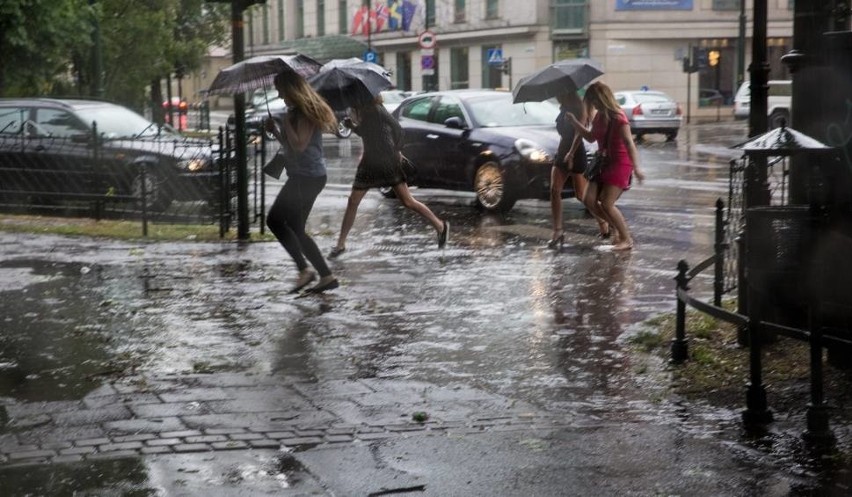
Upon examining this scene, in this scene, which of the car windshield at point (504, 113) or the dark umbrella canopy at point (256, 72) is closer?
the dark umbrella canopy at point (256, 72)

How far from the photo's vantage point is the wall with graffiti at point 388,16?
2579 inches

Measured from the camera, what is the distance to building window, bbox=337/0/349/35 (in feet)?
231

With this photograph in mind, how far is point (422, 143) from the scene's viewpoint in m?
18.4

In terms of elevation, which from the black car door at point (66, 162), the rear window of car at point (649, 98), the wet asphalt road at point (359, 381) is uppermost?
the rear window of car at point (649, 98)

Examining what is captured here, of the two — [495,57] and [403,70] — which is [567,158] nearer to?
[495,57]

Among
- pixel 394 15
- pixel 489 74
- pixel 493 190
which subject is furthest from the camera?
pixel 394 15

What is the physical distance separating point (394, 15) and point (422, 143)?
49.4 metres

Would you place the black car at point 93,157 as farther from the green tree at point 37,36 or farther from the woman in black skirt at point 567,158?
the green tree at point 37,36

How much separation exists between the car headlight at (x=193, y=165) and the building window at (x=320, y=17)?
5831cm

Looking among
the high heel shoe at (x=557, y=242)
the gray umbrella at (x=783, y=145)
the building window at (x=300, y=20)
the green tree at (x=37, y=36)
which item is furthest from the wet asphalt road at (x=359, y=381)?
the building window at (x=300, y=20)

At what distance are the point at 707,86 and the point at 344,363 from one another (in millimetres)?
51480

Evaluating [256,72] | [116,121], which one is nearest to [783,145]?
[256,72]

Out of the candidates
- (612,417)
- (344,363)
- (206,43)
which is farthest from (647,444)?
(206,43)

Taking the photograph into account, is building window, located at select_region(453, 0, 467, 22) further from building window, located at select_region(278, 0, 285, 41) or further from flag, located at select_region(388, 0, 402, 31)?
building window, located at select_region(278, 0, 285, 41)
